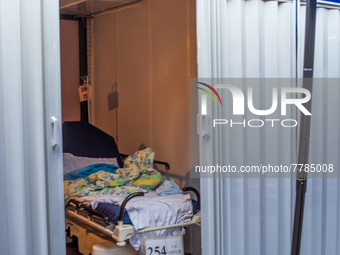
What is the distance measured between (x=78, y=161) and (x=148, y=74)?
147 cm

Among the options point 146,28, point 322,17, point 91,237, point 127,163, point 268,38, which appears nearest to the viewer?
point 268,38

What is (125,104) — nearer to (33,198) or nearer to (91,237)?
(91,237)

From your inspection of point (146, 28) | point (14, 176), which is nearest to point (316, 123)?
point (14, 176)

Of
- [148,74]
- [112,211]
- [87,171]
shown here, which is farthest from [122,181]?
[148,74]

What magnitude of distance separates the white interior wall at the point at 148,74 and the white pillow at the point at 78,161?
501 millimetres

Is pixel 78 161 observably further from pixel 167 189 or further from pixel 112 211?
pixel 112 211

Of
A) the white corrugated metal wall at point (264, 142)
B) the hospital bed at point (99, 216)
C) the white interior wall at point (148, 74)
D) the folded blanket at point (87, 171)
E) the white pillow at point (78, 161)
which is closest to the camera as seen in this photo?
the white corrugated metal wall at point (264, 142)

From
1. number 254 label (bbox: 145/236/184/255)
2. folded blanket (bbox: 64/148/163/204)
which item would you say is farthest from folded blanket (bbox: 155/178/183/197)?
number 254 label (bbox: 145/236/184/255)

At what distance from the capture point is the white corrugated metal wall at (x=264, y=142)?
2297 mm

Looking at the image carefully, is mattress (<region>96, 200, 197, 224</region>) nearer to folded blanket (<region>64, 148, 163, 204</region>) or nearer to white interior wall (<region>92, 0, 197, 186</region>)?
folded blanket (<region>64, 148, 163, 204</region>)

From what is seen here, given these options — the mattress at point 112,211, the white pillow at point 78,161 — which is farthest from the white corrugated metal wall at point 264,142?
the white pillow at point 78,161

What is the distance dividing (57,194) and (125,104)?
3480 millimetres

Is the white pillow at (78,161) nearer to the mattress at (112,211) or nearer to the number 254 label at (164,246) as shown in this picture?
the mattress at (112,211)

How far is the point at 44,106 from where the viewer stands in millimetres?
1859
